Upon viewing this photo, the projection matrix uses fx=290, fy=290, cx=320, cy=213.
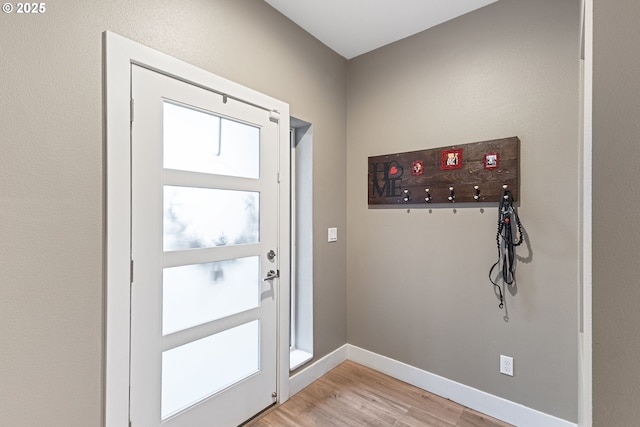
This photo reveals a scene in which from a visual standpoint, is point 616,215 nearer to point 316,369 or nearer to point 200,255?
point 200,255

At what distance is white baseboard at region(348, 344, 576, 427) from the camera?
1.84 metres

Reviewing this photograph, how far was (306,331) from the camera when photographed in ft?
8.09

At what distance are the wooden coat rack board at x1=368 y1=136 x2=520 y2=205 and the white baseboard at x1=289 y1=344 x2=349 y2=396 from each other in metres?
1.41

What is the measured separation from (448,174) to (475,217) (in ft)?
1.20

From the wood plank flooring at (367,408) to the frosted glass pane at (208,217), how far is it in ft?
3.99

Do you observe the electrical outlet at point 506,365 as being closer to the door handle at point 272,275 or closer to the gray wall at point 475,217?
the gray wall at point 475,217

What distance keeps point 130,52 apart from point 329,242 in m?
1.88

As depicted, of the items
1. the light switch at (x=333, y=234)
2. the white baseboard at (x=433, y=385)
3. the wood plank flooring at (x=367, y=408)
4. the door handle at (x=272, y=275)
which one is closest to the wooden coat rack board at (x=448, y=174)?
the light switch at (x=333, y=234)

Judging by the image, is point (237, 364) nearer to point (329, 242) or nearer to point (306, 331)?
point (306, 331)

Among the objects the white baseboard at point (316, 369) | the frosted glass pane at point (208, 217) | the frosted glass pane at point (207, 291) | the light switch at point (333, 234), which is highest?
the frosted glass pane at point (208, 217)

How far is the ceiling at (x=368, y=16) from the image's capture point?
2.02m

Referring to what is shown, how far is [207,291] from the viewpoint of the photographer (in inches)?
67.0

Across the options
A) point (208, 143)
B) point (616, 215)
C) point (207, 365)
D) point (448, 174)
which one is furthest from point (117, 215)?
point (448, 174)

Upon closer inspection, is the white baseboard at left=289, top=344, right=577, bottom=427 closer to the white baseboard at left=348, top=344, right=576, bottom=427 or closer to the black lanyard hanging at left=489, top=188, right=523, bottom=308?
the white baseboard at left=348, top=344, right=576, bottom=427
